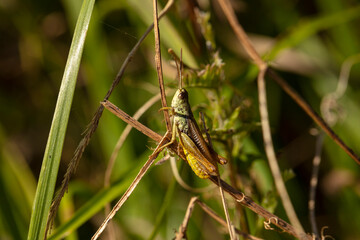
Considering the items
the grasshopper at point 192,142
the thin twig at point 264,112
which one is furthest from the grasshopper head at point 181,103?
the thin twig at point 264,112

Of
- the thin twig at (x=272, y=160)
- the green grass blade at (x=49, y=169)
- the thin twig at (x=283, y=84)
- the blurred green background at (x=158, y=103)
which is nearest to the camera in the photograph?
the green grass blade at (x=49, y=169)

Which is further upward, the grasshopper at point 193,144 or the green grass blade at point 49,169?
the grasshopper at point 193,144

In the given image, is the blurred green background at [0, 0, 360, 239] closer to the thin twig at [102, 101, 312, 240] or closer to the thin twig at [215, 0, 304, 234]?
the thin twig at [215, 0, 304, 234]

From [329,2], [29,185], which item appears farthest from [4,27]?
[329,2]

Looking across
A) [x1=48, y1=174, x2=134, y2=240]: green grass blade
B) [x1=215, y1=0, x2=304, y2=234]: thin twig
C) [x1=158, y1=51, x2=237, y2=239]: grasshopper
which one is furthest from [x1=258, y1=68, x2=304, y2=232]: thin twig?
[x1=48, y1=174, x2=134, y2=240]: green grass blade

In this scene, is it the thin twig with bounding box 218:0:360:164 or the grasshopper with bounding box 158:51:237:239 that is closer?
the grasshopper with bounding box 158:51:237:239

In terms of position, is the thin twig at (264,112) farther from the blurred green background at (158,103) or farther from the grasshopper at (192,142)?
the grasshopper at (192,142)
